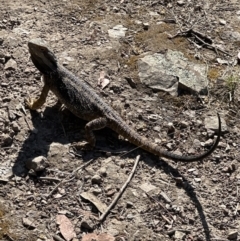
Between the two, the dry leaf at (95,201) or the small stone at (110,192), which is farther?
the small stone at (110,192)

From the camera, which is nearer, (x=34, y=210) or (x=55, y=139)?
(x=34, y=210)

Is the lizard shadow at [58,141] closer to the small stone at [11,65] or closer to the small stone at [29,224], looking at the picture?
the small stone at [29,224]

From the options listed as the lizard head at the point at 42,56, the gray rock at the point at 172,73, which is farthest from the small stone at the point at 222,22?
the lizard head at the point at 42,56

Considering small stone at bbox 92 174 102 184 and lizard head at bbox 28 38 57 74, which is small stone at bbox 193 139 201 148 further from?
lizard head at bbox 28 38 57 74

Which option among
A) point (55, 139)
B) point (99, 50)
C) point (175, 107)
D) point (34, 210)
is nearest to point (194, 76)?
point (175, 107)

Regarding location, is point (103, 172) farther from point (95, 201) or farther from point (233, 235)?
point (233, 235)

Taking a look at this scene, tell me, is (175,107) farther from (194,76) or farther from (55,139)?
(55,139)

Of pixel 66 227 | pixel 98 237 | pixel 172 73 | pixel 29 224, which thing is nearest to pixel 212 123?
pixel 172 73
